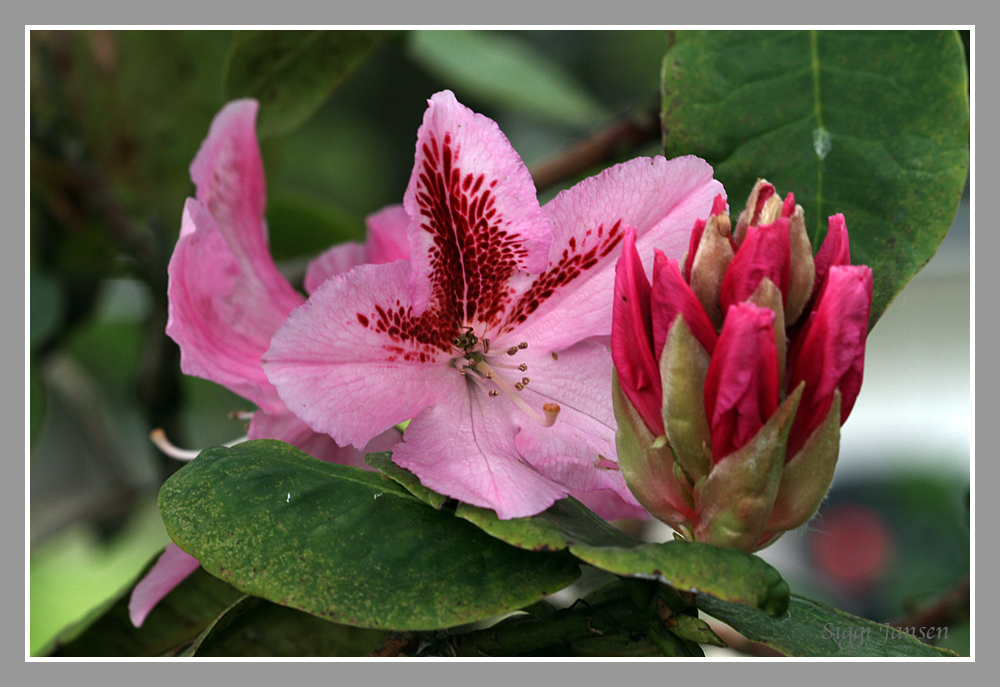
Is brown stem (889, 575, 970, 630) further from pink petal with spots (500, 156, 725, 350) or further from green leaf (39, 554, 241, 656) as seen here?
green leaf (39, 554, 241, 656)

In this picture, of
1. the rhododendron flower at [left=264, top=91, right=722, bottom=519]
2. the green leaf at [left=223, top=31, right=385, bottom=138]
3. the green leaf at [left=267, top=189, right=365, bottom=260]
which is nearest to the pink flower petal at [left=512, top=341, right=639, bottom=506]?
the rhododendron flower at [left=264, top=91, right=722, bottom=519]

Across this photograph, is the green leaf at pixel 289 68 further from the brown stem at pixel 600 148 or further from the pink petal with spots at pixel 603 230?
the pink petal with spots at pixel 603 230

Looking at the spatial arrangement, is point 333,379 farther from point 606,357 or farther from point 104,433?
point 104,433

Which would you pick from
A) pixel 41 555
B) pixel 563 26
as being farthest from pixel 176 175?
pixel 563 26

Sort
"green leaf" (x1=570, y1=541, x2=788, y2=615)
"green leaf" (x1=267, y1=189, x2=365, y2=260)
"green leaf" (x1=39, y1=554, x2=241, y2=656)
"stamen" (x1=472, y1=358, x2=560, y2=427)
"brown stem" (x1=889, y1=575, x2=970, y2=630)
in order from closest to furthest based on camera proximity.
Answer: "green leaf" (x1=570, y1=541, x2=788, y2=615) → "stamen" (x1=472, y1=358, x2=560, y2=427) → "green leaf" (x1=39, y1=554, x2=241, y2=656) → "brown stem" (x1=889, y1=575, x2=970, y2=630) → "green leaf" (x1=267, y1=189, x2=365, y2=260)

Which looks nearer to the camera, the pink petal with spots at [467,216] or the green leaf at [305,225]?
the pink petal with spots at [467,216]

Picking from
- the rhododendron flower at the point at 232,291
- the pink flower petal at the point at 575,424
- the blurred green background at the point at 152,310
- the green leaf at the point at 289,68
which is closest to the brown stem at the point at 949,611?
the blurred green background at the point at 152,310

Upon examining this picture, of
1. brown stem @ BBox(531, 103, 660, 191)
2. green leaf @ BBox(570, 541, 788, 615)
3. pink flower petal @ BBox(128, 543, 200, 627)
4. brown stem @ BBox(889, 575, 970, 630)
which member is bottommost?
brown stem @ BBox(889, 575, 970, 630)
